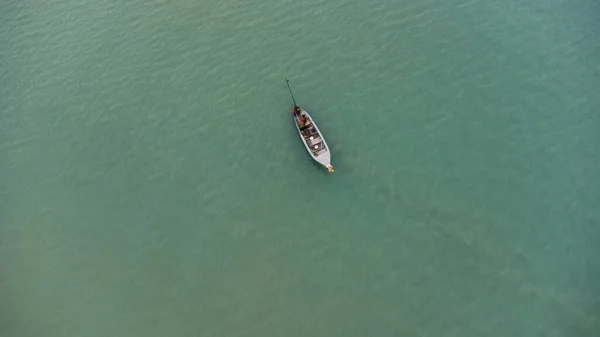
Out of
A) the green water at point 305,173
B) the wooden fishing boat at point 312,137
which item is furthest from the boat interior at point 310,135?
the green water at point 305,173

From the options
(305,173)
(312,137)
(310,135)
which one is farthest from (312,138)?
(305,173)

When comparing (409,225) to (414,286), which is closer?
(414,286)

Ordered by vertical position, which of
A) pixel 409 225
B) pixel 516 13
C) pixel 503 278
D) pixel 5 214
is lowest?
pixel 503 278

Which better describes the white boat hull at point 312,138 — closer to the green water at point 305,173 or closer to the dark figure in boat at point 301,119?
the dark figure in boat at point 301,119

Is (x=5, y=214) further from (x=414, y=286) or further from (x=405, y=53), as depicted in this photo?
(x=405, y=53)

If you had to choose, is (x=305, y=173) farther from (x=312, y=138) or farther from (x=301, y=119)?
(x=301, y=119)

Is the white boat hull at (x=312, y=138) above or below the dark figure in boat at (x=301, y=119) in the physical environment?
below

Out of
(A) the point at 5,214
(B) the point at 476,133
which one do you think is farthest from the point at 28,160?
(B) the point at 476,133
